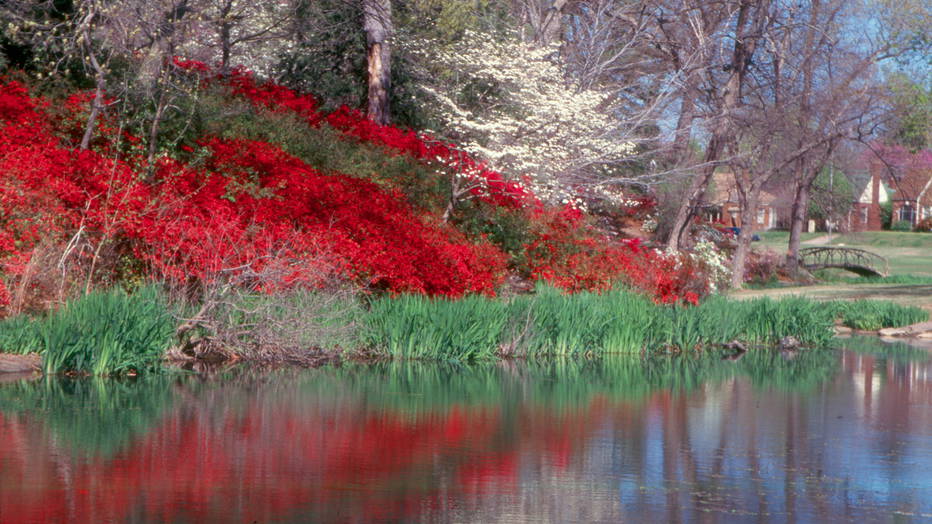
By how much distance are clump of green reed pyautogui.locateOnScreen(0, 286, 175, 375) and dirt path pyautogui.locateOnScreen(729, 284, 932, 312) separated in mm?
17960

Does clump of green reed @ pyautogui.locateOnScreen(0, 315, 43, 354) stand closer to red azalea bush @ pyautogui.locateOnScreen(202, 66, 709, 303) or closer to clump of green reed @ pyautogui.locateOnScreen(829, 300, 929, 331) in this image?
red azalea bush @ pyautogui.locateOnScreen(202, 66, 709, 303)

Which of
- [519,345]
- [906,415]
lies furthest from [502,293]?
[906,415]

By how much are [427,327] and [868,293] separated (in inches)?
758

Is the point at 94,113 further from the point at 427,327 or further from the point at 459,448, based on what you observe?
the point at 459,448

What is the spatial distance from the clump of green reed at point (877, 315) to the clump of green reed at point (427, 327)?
37.3 ft

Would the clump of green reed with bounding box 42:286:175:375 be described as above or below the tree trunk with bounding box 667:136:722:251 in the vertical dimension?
below

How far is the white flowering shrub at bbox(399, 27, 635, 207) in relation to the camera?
2314 cm

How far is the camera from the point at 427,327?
605 inches

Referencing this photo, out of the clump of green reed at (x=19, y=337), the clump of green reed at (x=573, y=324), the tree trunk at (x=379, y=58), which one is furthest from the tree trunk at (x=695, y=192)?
the clump of green reed at (x=19, y=337)

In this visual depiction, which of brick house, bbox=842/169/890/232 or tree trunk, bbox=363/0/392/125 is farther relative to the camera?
brick house, bbox=842/169/890/232

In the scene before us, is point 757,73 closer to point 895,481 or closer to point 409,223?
point 409,223

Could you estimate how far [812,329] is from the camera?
66.5 ft

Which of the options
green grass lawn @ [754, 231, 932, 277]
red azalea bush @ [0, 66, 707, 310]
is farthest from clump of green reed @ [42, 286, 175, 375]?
green grass lawn @ [754, 231, 932, 277]

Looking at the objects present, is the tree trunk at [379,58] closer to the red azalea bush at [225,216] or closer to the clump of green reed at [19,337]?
the red azalea bush at [225,216]
